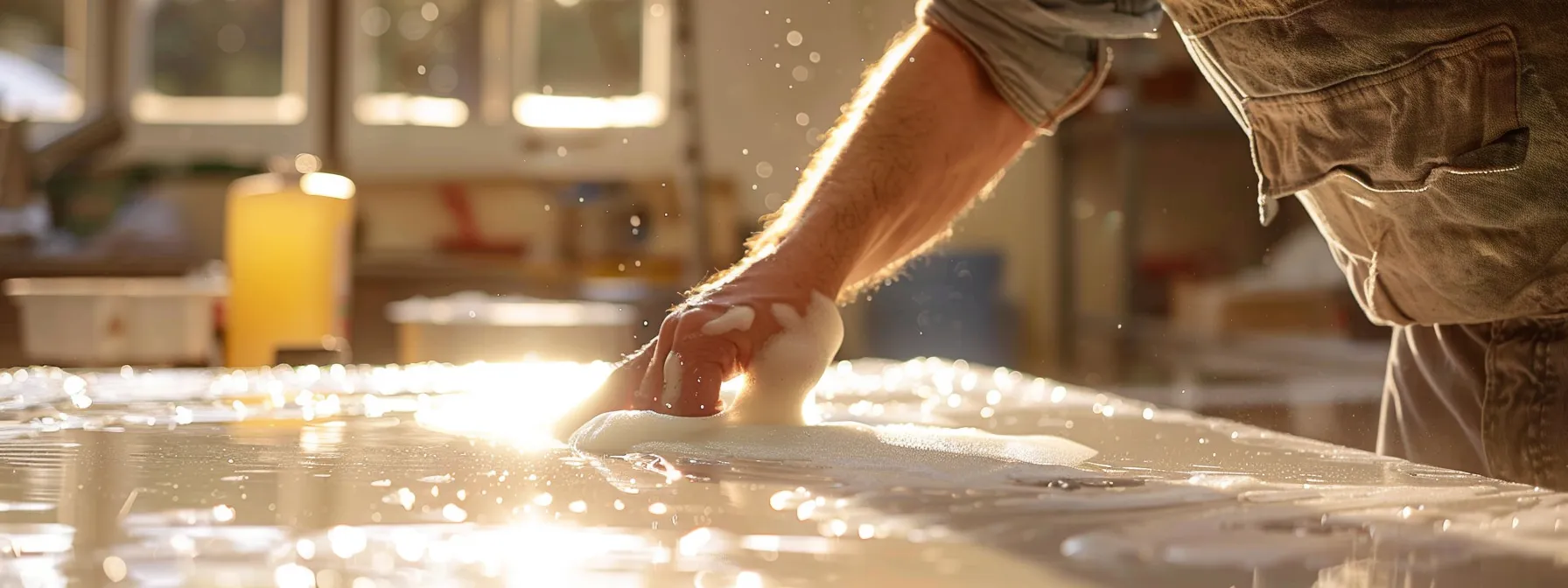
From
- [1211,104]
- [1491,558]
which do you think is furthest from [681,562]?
[1211,104]

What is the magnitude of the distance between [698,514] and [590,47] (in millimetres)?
4863

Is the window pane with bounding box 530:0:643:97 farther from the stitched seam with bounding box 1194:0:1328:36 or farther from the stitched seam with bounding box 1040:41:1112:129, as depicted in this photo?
the stitched seam with bounding box 1194:0:1328:36

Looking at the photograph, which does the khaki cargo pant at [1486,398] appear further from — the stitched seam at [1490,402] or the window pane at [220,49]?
the window pane at [220,49]

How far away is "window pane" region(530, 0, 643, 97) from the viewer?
16.8 ft

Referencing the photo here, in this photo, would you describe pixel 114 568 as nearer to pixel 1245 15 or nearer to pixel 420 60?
pixel 1245 15

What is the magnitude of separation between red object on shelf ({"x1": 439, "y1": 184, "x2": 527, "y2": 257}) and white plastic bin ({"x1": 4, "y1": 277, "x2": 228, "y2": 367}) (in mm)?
A: 2189

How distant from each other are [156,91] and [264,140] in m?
0.51

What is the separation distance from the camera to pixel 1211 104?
3863mm

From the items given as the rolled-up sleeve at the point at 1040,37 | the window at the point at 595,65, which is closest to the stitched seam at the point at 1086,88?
the rolled-up sleeve at the point at 1040,37

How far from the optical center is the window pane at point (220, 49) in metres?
5.00

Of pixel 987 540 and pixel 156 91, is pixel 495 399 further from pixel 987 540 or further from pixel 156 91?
pixel 156 91

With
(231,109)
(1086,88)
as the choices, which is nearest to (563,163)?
(231,109)

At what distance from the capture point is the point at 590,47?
16.9ft

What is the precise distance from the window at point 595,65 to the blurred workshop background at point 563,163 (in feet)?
0.03
